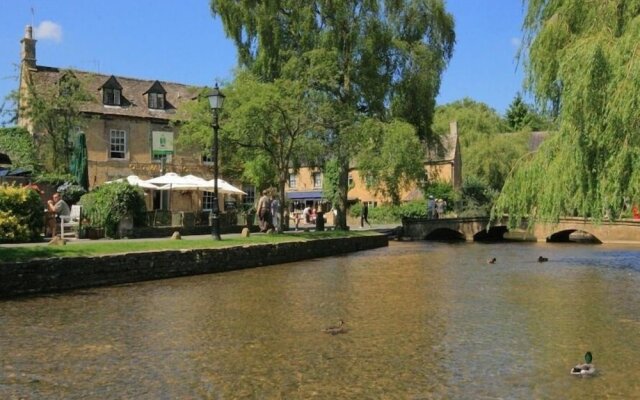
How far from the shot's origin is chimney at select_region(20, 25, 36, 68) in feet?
125

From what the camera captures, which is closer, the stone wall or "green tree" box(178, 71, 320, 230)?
the stone wall

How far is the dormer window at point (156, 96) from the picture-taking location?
41.5 metres

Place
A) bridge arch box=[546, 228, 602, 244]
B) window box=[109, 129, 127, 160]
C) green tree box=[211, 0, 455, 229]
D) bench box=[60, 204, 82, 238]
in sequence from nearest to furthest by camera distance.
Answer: bench box=[60, 204, 82, 238] → green tree box=[211, 0, 455, 229] → window box=[109, 129, 127, 160] → bridge arch box=[546, 228, 602, 244]

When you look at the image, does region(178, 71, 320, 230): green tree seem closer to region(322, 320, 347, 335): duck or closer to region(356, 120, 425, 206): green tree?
region(356, 120, 425, 206): green tree

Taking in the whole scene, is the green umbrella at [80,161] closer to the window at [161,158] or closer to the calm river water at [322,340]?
the calm river water at [322,340]

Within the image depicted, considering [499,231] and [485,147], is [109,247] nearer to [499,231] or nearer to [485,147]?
[499,231]

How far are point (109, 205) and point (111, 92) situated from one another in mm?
18693

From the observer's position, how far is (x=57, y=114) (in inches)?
1350

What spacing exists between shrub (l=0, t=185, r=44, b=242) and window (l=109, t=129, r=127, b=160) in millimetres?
19474

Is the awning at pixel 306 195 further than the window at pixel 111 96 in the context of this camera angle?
Yes

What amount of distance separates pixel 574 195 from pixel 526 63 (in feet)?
16.4

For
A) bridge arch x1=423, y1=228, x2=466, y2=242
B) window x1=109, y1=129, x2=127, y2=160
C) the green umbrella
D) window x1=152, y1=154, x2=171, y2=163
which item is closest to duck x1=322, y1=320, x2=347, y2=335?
the green umbrella

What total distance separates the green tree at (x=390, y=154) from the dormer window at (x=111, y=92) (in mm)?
16509

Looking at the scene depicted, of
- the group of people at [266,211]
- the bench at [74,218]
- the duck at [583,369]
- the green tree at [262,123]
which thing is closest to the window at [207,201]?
the green tree at [262,123]
